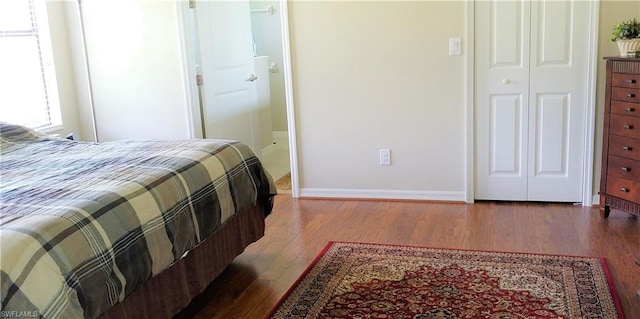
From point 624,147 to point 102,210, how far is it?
9.61 feet

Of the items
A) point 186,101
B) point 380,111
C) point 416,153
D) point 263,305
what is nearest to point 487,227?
point 416,153

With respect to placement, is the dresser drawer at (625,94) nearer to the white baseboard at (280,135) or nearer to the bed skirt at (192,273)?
the bed skirt at (192,273)

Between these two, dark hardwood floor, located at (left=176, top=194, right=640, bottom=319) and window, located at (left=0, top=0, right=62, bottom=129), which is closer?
dark hardwood floor, located at (left=176, top=194, right=640, bottom=319)

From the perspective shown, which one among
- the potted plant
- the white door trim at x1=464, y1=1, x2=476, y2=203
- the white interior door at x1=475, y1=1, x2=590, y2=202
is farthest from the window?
the potted plant

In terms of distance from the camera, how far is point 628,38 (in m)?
3.47

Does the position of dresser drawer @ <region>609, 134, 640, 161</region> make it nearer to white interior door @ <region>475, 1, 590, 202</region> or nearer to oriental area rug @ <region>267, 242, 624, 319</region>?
white interior door @ <region>475, 1, 590, 202</region>

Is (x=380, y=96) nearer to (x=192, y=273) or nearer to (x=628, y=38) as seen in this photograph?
(x=628, y=38)

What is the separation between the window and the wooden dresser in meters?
3.89

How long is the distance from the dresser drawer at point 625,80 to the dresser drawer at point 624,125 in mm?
183

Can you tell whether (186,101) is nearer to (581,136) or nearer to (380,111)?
(380,111)

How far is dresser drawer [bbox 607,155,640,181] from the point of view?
136 inches

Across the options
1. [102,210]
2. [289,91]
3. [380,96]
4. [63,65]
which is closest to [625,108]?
[380,96]

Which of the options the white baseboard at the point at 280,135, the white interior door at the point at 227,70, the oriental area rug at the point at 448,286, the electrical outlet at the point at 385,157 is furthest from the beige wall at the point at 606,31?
the white baseboard at the point at 280,135

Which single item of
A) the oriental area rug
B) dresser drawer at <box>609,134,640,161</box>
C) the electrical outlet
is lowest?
the oriental area rug
